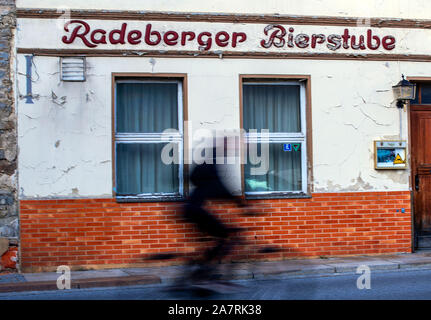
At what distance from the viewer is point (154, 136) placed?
11.0 meters

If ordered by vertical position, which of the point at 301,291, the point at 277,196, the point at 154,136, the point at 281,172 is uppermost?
the point at 154,136

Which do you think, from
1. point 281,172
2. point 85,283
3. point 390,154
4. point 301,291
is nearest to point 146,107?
point 281,172

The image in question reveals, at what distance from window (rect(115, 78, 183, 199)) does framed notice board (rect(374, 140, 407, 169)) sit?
11.4 ft

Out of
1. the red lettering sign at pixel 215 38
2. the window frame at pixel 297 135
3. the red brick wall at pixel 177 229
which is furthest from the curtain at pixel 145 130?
the window frame at pixel 297 135

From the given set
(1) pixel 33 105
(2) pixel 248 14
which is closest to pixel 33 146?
(1) pixel 33 105

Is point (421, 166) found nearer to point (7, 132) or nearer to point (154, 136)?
point (154, 136)

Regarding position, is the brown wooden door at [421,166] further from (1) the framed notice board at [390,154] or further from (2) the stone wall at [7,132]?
(2) the stone wall at [7,132]

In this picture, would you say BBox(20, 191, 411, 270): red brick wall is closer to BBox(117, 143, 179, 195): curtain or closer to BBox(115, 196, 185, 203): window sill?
BBox(115, 196, 185, 203): window sill

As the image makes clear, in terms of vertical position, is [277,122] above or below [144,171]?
above

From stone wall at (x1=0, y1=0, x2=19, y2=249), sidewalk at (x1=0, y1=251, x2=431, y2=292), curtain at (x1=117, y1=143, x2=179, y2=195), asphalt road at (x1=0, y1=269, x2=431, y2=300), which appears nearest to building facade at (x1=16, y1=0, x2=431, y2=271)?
curtain at (x1=117, y1=143, x2=179, y2=195)

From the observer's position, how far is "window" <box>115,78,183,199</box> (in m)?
10.9

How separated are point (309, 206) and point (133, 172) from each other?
3.05 metres

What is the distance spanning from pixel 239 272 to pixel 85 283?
223cm

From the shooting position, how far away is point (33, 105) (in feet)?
34.0
